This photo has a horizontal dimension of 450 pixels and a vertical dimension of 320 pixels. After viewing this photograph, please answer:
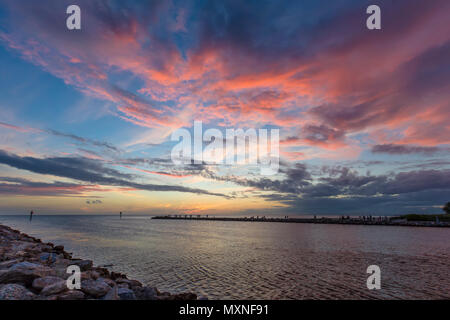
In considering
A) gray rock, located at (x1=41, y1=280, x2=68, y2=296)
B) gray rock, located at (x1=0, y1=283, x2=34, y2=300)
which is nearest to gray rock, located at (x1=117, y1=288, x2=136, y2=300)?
gray rock, located at (x1=41, y1=280, x2=68, y2=296)

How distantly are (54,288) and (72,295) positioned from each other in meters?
0.91

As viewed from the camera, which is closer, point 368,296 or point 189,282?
point 368,296

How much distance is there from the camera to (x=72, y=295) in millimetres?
10031

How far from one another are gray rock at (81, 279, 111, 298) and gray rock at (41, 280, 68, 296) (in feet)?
2.84

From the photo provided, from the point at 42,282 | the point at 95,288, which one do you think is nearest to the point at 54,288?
the point at 42,282

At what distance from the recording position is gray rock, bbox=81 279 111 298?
11029mm

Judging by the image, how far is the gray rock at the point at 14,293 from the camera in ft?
29.5

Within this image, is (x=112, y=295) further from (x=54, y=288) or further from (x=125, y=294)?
(x=54, y=288)

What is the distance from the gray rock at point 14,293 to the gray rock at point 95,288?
6.84ft

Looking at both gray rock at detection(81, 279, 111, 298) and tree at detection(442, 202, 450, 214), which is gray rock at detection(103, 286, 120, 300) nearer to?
gray rock at detection(81, 279, 111, 298)
